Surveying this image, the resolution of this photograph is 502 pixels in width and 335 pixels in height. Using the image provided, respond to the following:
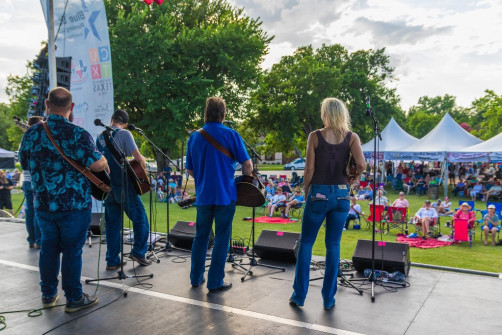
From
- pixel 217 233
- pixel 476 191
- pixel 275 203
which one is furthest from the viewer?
pixel 476 191

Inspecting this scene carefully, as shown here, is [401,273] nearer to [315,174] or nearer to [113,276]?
[315,174]

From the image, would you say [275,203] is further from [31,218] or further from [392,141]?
[392,141]

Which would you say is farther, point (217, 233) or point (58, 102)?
point (217, 233)

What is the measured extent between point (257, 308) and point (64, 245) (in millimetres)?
1877

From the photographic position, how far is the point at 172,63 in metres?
20.8

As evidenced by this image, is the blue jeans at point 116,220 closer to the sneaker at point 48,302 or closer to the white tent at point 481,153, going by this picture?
the sneaker at point 48,302

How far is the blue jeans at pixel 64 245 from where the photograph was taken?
3.65 m

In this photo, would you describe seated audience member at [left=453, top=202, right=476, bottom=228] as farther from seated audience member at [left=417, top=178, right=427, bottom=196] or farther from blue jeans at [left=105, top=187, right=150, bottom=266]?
seated audience member at [left=417, top=178, right=427, bottom=196]

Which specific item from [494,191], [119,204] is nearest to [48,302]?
[119,204]

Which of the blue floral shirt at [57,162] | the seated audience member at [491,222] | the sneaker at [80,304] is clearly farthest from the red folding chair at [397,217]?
the blue floral shirt at [57,162]

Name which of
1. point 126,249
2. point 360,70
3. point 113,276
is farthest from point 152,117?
point 360,70

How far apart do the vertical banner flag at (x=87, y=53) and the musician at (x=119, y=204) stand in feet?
8.90

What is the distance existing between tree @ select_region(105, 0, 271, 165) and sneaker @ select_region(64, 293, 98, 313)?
54.5 feet

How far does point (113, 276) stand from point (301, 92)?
29.1 metres
